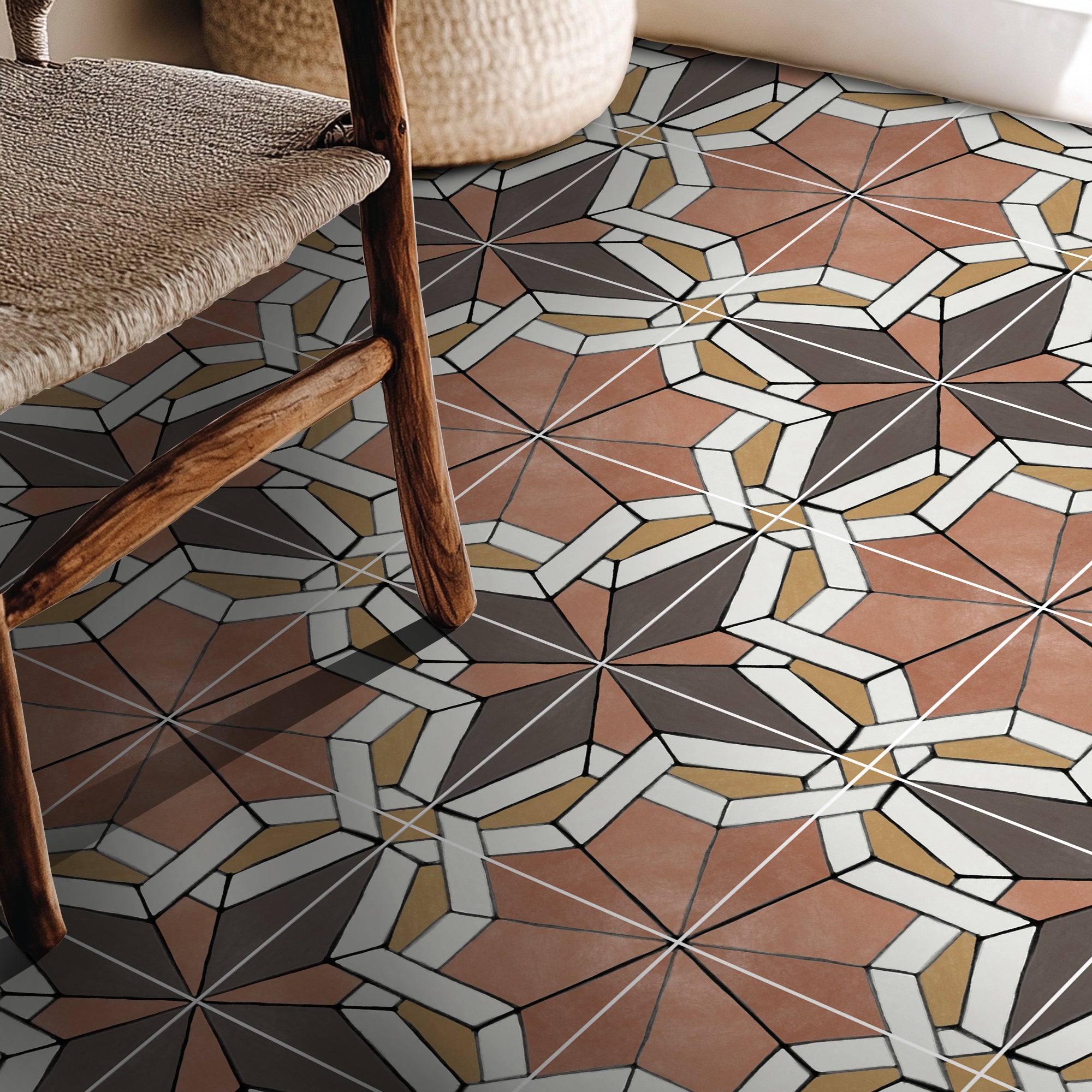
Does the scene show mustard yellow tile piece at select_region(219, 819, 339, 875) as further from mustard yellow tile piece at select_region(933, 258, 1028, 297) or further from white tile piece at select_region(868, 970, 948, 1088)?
mustard yellow tile piece at select_region(933, 258, 1028, 297)

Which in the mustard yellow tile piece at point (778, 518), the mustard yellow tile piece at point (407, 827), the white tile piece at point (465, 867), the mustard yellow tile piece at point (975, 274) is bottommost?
the mustard yellow tile piece at point (407, 827)

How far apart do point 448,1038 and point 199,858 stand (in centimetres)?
24

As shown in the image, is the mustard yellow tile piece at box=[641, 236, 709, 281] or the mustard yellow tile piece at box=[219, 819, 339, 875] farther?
the mustard yellow tile piece at box=[641, 236, 709, 281]

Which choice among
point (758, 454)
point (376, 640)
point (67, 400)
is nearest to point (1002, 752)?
point (758, 454)

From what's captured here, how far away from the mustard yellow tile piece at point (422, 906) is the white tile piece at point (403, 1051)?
54 millimetres

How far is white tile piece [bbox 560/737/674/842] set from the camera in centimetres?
99

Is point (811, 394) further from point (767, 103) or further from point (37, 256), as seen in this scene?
point (37, 256)

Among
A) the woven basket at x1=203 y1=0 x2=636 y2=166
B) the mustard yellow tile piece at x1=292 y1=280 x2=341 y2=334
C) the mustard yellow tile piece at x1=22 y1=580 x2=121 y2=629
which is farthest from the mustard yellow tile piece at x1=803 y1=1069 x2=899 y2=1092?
the woven basket at x1=203 y1=0 x2=636 y2=166

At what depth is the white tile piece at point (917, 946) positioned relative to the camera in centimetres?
89

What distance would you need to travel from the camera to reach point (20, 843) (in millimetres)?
857

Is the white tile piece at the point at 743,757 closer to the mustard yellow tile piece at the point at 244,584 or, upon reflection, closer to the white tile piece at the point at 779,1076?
the white tile piece at the point at 779,1076

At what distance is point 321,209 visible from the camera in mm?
872

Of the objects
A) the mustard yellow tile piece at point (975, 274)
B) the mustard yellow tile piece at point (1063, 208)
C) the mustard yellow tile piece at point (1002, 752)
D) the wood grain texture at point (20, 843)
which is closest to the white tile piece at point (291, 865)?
the wood grain texture at point (20, 843)

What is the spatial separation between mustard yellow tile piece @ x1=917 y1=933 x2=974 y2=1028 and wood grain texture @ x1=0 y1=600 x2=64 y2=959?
1.88 ft
